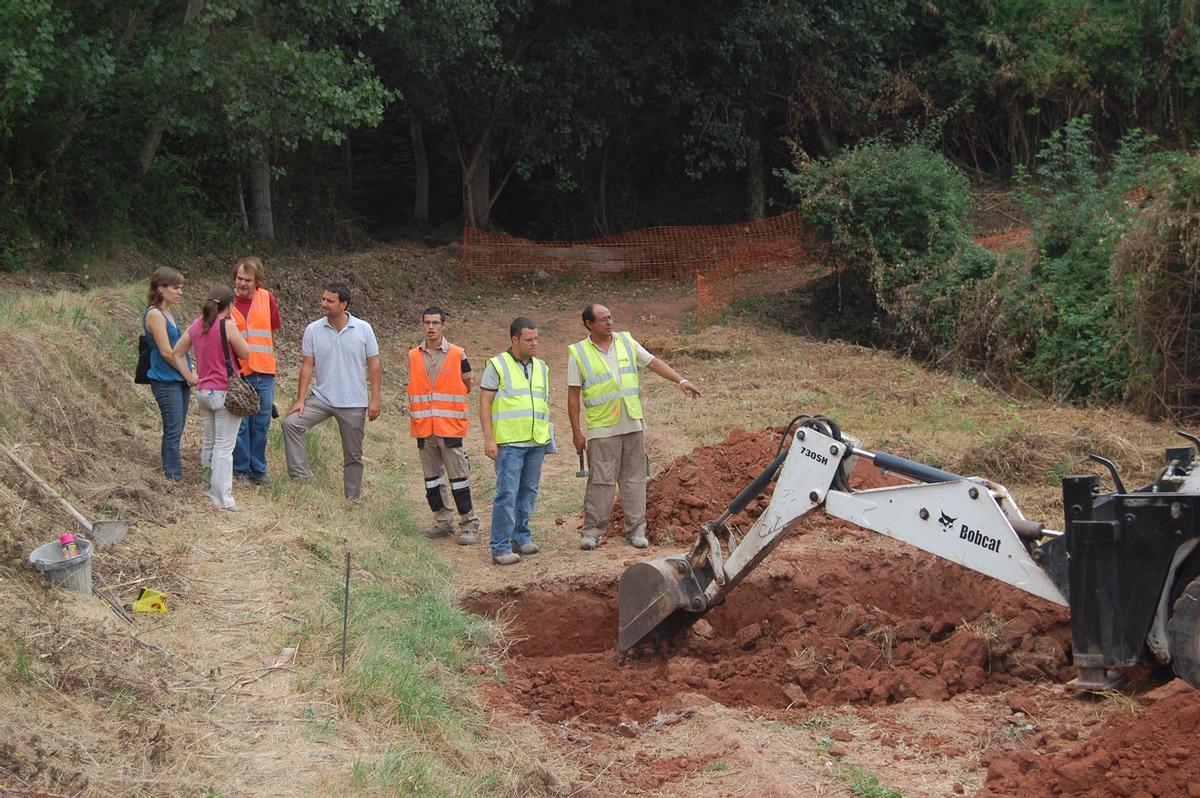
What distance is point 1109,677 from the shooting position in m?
5.86

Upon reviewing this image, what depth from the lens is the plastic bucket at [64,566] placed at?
20.3 feet

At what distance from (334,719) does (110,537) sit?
7.93 ft

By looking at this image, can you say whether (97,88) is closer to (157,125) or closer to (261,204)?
(157,125)

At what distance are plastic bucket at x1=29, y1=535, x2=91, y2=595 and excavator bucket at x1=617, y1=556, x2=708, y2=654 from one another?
10.0ft

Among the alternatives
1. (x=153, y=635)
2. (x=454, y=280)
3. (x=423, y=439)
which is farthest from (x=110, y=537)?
(x=454, y=280)

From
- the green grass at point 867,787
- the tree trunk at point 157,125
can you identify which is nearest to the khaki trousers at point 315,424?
the green grass at point 867,787

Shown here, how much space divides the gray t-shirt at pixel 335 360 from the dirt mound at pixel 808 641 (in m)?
2.14

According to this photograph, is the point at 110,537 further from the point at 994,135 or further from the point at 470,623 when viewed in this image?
the point at 994,135

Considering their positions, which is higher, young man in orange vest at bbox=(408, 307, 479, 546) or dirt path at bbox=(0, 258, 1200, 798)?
young man in orange vest at bbox=(408, 307, 479, 546)

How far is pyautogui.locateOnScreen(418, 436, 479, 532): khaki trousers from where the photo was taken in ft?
31.6

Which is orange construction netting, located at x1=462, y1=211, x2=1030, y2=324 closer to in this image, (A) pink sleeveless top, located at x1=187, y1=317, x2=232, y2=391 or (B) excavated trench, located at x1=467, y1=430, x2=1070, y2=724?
(B) excavated trench, located at x1=467, y1=430, x2=1070, y2=724

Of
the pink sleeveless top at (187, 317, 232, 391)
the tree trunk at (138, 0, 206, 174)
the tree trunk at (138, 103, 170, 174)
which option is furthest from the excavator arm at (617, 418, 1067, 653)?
the tree trunk at (138, 103, 170, 174)

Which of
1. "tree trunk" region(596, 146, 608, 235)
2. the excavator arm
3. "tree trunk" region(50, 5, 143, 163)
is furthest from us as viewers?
"tree trunk" region(596, 146, 608, 235)

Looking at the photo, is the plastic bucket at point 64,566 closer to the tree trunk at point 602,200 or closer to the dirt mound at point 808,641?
the dirt mound at point 808,641
